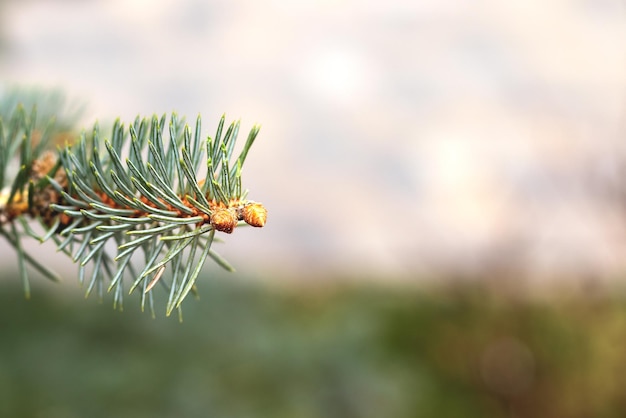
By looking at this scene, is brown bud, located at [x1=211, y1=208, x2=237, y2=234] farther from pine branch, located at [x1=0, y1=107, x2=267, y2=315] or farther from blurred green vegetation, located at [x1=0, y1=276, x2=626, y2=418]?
blurred green vegetation, located at [x1=0, y1=276, x2=626, y2=418]

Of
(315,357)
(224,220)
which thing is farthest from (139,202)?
(315,357)

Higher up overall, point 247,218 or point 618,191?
point 618,191

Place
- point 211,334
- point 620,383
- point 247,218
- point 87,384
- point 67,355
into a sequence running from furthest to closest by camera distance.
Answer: point 620,383 → point 211,334 → point 67,355 → point 87,384 → point 247,218

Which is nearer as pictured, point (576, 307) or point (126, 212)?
point (126, 212)

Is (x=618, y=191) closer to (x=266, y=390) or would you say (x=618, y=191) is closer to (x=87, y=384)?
(x=266, y=390)

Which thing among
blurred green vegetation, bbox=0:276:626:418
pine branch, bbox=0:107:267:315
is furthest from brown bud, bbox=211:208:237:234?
blurred green vegetation, bbox=0:276:626:418

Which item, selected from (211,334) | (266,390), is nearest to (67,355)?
(211,334)

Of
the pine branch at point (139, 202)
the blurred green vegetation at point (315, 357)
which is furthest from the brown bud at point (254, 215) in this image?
the blurred green vegetation at point (315, 357)

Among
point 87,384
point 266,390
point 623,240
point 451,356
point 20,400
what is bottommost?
point 20,400
